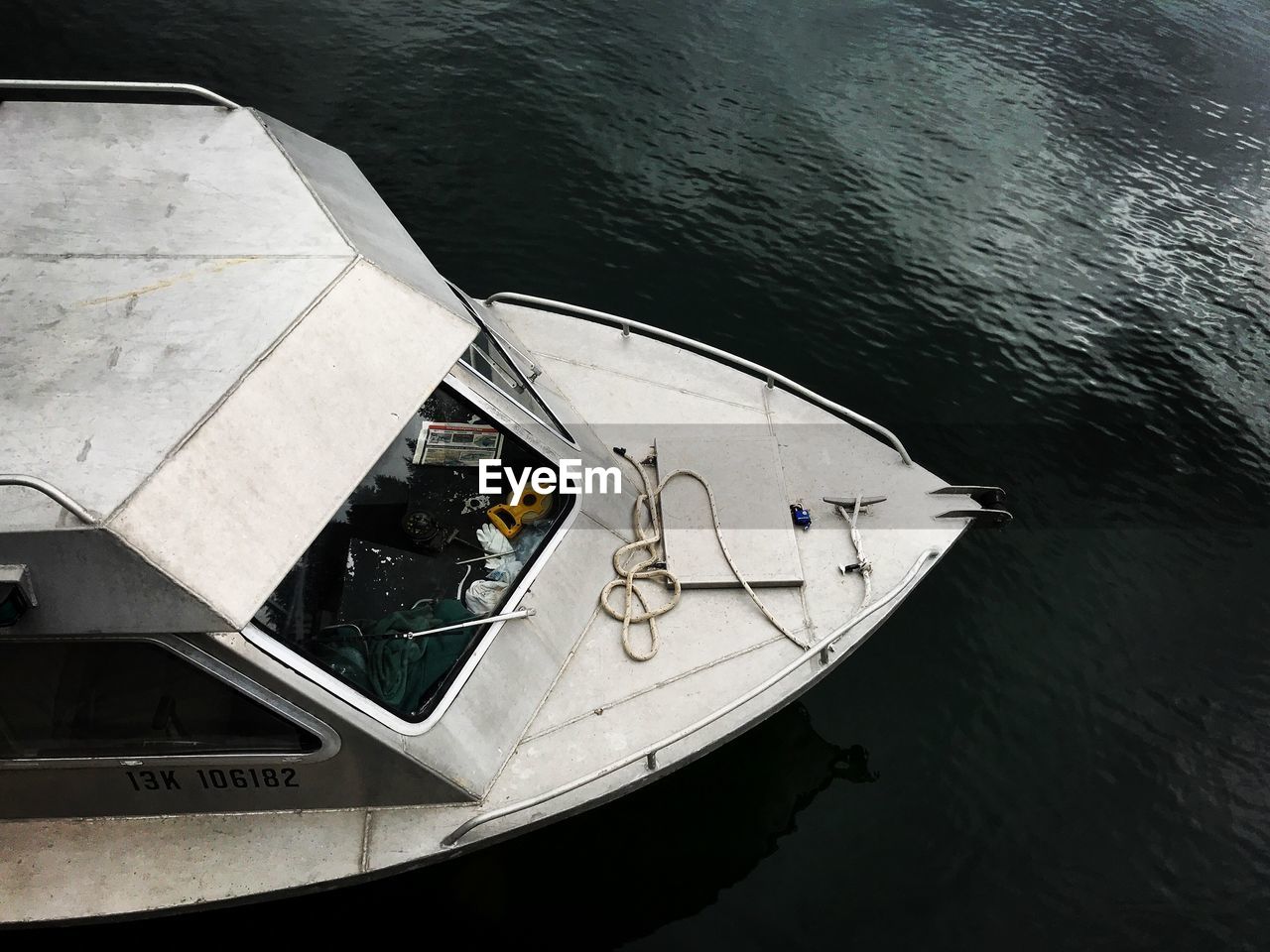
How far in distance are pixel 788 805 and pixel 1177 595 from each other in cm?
597

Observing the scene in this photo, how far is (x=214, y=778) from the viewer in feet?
19.4

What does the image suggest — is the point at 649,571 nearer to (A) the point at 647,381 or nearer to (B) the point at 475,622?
(B) the point at 475,622

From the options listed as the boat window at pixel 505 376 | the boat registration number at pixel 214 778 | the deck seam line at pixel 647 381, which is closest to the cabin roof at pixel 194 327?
the boat window at pixel 505 376

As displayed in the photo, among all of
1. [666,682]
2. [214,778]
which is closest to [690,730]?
[666,682]

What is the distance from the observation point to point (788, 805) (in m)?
8.55

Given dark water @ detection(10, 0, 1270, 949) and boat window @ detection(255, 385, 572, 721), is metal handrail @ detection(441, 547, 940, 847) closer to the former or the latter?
boat window @ detection(255, 385, 572, 721)

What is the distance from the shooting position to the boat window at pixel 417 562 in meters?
6.12

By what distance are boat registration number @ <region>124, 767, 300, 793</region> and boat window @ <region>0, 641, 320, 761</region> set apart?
158 millimetres

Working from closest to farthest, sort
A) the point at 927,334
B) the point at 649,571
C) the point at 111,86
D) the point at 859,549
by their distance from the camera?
the point at 111,86 < the point at 649,571 < the point at 859,549 < the point at 927,334

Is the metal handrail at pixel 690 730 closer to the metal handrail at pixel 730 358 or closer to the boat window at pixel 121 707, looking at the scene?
the boat window at pixel 121 707

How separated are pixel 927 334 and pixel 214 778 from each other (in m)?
12.2

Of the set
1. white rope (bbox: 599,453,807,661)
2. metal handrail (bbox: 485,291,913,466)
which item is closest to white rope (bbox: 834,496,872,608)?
white rope (bbox: 599,453,807,661)

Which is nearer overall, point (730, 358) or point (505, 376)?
point (505, 376)

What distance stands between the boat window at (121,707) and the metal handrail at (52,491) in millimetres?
925
